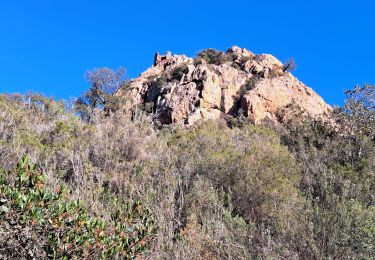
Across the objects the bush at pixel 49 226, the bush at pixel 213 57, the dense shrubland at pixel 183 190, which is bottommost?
the bush at pixel 49 226

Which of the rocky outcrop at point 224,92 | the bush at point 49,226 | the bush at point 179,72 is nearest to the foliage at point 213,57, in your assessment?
the rocky outcrop at point 224,92

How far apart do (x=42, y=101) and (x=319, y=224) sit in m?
14.6

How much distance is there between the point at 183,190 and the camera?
8984 millimetres

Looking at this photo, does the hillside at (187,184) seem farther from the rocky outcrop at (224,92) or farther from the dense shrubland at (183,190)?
the rocky outcrop at (224,92)

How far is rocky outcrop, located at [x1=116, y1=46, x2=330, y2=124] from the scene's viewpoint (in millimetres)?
25750

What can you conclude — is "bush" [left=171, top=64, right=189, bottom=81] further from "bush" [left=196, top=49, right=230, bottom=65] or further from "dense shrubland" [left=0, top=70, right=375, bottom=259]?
"dense shrubland" [left=0, top=70, right=375, bottom=259]

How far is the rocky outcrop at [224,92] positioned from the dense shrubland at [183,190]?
22.0 feet

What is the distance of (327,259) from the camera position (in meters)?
5.01

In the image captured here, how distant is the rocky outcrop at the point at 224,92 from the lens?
25750mm

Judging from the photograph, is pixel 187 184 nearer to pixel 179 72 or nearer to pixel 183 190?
pixel 183 190

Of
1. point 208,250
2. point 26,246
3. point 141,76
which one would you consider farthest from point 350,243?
point 141,76

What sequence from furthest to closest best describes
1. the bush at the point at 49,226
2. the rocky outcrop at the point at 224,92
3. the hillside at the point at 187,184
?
the rocky outcrop at the point at 224,92
the hillside at the point at 187,184
the bush at the point at 49,226

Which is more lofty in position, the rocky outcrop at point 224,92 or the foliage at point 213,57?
the foliage at point 213,57

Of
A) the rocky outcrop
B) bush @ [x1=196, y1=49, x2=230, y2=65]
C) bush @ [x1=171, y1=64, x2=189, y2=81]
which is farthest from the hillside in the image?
bush @ [x1=196, y1=49, x2=230, y2=65]
